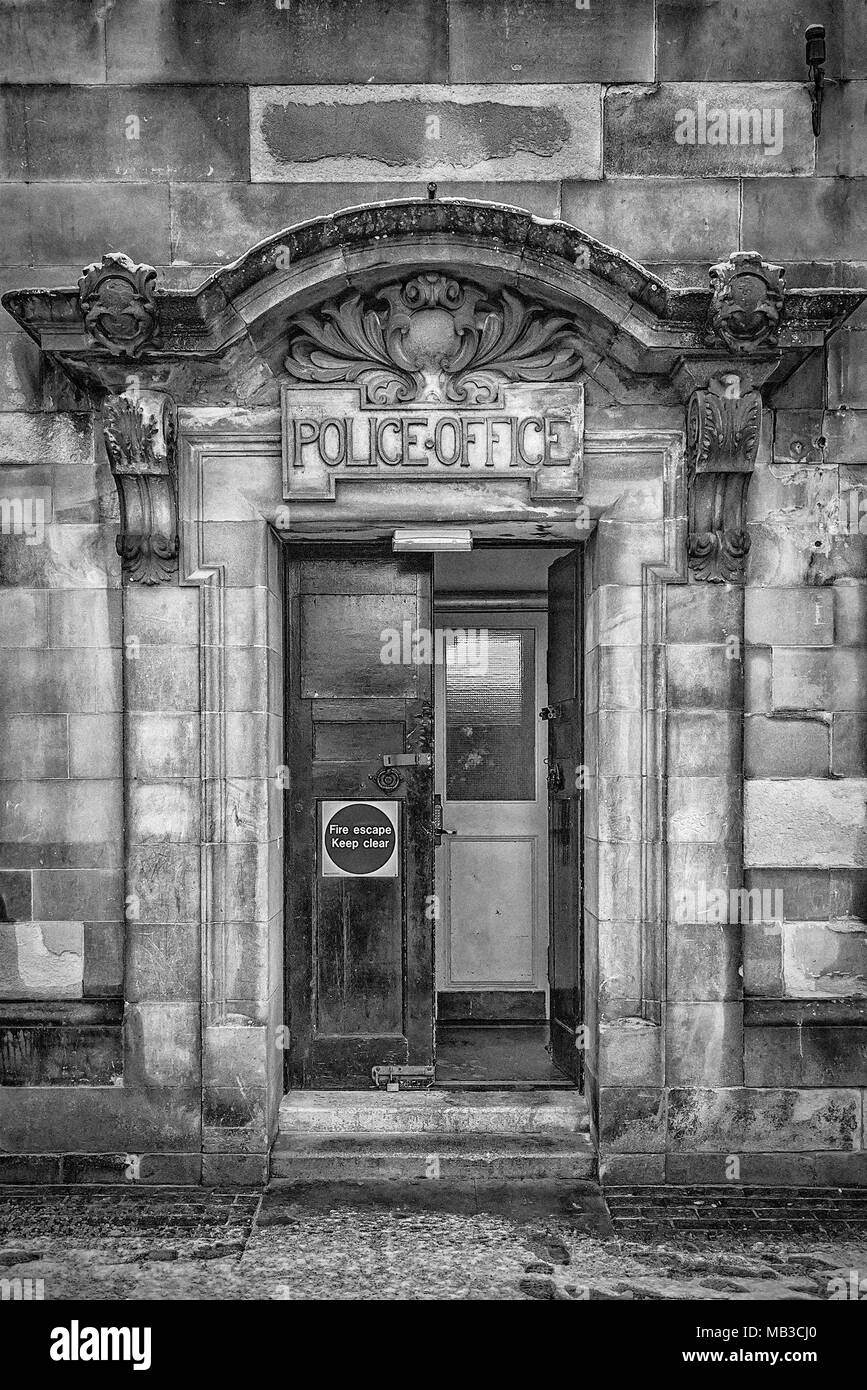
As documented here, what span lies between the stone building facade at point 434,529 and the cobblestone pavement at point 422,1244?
0.76 ft

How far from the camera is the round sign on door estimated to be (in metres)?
5.07

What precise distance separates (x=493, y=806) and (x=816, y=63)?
4578 millimetres

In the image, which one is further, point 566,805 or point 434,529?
point 566,805

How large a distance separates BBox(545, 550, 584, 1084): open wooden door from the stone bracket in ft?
6.82

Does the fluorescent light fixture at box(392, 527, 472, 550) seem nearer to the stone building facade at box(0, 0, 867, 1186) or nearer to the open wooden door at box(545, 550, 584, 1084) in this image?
the stone building facade at box(0, 0, 867, 1186)

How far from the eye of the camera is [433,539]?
4.74 meters

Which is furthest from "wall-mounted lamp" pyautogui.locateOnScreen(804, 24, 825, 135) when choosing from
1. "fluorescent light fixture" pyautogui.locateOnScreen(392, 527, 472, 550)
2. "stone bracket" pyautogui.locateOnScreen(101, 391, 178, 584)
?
"stone bracket" pyautogui.locateOnScreen(101, 391, 178, 584)

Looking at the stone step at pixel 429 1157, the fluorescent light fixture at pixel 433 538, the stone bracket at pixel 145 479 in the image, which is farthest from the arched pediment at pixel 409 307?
the stone step at pixel 429 1157

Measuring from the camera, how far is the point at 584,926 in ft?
16.4

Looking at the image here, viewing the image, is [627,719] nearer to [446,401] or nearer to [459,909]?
[446,401]

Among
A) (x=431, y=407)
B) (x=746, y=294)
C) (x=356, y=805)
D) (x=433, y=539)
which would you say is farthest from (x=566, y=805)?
(x=746, y=294)

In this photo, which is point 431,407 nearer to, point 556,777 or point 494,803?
point 556,777

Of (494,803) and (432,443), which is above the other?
(432,443)

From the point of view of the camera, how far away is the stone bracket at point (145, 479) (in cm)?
442
